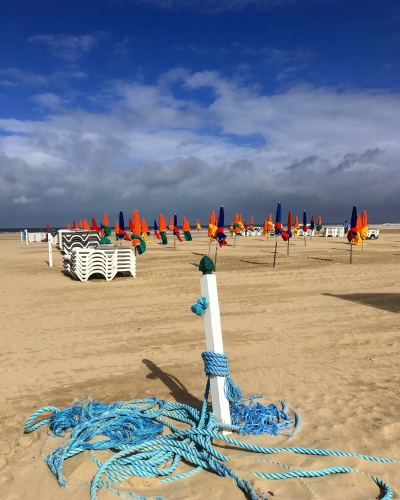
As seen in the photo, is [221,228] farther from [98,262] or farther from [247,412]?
[247,412]

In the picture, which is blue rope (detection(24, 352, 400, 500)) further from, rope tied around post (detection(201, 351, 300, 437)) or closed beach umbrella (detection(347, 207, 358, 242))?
closed beach umbrella (detection(347, 207, 358, 242))

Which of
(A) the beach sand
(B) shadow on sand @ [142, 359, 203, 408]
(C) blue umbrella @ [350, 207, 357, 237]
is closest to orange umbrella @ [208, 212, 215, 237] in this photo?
(A) the beach sand

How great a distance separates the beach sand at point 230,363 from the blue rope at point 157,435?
75mm

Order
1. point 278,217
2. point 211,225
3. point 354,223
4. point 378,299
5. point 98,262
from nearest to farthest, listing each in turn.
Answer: point 378,299 → point 98,262 → point 278,217 → point 354,223 → point 211,225

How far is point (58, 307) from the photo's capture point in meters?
8.99

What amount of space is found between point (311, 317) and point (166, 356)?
3.61 m

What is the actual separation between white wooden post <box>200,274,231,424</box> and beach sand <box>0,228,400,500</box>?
35 cm

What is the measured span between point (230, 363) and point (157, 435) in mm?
2076

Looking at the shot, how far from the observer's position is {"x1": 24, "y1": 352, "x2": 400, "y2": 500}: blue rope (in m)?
2.93

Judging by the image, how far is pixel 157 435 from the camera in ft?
11.4

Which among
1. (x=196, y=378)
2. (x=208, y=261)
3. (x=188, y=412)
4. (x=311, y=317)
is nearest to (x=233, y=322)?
(x=311, y=317)

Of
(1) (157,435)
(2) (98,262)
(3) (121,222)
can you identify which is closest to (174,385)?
(1) (157,435)

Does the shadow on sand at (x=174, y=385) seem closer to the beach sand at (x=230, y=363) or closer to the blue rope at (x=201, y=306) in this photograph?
the beach sand at (x=230, y=363)

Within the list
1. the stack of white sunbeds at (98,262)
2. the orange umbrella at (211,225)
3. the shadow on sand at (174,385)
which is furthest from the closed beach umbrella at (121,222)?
the shadow on sand at (174,385)
